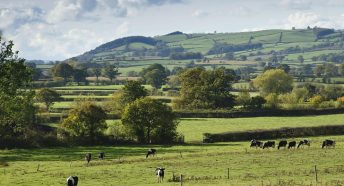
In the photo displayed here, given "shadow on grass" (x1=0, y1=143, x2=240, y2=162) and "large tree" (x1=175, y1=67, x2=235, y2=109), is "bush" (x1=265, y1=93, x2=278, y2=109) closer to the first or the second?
"large tree" (x1=175, y1=67, x2=235, y2=109)

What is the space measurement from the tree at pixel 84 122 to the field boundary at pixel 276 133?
1632 cm

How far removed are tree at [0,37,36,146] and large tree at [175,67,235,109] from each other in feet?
188

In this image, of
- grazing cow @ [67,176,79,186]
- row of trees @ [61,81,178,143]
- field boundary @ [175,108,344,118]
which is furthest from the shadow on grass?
field boundary @ [175,108,344,118]

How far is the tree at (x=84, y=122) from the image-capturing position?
250 ft

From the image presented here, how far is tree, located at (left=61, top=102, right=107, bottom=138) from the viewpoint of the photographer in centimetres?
7617

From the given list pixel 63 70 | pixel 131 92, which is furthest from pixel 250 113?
pixel 63 70

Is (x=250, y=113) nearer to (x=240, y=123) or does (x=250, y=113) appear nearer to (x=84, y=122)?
(x=240, y=123)

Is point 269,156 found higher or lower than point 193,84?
lower

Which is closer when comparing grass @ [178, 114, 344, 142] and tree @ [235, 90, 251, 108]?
grass @ [178, 114, 344, 142]

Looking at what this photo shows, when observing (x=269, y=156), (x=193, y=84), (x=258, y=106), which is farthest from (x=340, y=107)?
(x=269, y=156)

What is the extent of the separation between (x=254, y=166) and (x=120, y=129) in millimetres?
34528

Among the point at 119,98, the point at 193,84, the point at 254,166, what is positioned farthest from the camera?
the point at 193,84

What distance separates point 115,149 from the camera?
69250 mm

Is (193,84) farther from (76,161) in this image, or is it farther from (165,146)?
(76,161)
